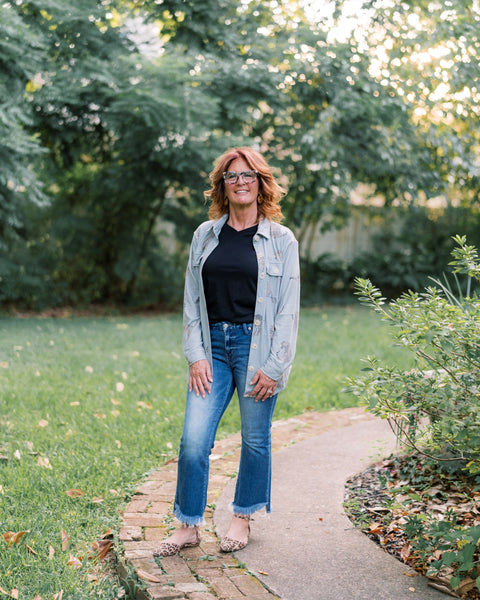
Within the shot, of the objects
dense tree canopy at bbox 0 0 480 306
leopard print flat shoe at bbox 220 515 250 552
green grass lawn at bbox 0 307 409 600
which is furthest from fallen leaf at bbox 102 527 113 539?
dense tree canopy at bbox 0 0 480 306

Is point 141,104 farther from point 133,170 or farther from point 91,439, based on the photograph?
point 91,439

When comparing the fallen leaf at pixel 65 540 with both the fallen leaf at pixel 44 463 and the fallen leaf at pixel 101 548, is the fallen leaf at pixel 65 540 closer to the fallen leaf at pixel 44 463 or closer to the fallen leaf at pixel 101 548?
the fallen leaf at pixel 101 548

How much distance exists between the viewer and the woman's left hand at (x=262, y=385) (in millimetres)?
2969

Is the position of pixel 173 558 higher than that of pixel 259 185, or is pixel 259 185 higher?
pixel 259 185

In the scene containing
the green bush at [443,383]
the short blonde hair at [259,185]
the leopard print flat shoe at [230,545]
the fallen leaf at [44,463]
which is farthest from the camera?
the fallen leaf at [44,463]

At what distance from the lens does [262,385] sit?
2977 mm

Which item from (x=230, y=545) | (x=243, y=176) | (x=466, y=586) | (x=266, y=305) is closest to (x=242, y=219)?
(x=243, y=176)

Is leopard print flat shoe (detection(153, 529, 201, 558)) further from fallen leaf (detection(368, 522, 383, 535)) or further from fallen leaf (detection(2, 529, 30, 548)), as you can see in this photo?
fallen leaf (detection(368, 522, 383, 535))

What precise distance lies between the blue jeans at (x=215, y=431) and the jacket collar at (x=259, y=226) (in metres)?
0.45

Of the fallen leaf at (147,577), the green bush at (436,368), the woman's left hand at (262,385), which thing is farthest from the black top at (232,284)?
the fallen leaf at (147,577)

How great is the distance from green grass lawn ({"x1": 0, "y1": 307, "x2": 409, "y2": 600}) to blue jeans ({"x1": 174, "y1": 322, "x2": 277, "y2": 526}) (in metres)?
0.53

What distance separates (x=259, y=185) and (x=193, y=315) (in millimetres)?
707

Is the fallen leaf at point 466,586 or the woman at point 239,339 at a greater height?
the woman at point 239,339

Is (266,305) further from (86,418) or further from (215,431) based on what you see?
(86,418)
